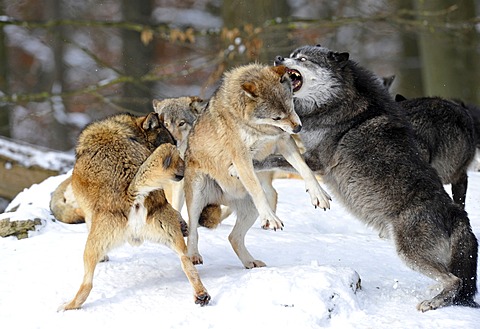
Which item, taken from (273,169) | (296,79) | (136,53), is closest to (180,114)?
(296,79)

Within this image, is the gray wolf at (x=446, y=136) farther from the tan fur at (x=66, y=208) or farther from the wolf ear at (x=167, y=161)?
the tan fur at (x=66, y=208)

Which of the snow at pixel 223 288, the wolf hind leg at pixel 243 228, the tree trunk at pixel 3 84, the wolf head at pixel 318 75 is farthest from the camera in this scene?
the tree trunk at pixel 3 84

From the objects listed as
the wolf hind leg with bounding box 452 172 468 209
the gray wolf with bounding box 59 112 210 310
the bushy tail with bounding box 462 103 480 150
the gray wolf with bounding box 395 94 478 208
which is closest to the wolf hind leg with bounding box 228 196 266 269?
the gray wolf with bounding box 59 112 210 310

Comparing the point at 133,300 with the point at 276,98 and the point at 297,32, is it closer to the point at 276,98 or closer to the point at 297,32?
the point at 276,98

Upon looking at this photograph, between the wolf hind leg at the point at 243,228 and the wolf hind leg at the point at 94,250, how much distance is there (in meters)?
1.28

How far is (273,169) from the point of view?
661cm

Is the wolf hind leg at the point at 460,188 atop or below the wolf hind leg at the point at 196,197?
below

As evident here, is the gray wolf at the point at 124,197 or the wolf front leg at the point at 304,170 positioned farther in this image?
the wolf front leg at the point at 304,170

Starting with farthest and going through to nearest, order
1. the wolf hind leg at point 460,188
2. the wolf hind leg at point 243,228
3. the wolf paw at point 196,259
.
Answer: the wolf hind leg at point 460,188 → the wolf hind leg at point 243,228 → the wolf paw at point 196,259

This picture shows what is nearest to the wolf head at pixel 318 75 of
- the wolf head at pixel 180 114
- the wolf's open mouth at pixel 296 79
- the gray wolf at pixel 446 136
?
the wolf's open mouth at pixel 296 79

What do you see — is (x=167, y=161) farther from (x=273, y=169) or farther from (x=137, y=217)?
(x=273, y=169)

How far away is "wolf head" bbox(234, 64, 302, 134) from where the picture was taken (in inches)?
235

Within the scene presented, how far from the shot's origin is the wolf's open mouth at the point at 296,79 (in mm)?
6863

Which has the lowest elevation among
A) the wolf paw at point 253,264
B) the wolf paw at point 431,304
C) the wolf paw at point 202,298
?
the wolf paw at point 253,264
